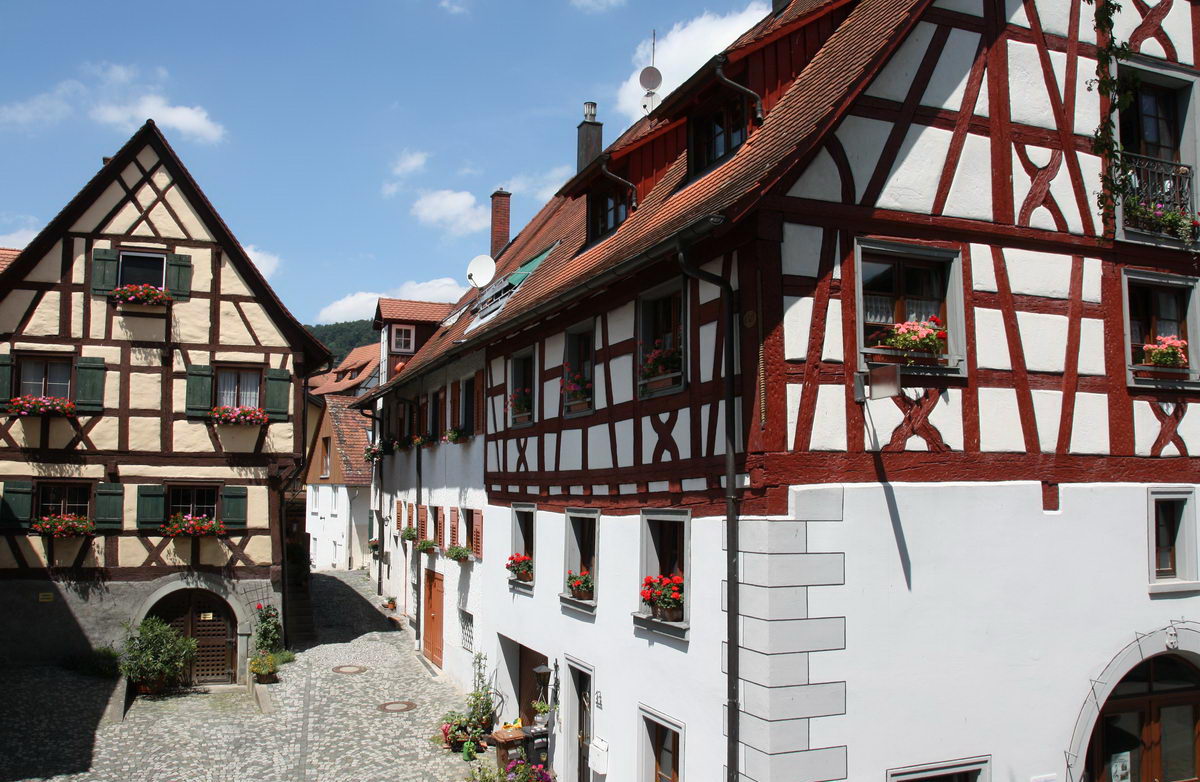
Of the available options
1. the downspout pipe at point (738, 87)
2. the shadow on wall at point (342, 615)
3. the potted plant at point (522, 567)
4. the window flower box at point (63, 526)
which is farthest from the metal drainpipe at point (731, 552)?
the shadow on wall at point (342, 615)

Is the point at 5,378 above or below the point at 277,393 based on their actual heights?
above

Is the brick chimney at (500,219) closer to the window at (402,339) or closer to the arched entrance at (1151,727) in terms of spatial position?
the window at (402,339)

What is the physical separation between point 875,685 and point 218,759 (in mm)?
11107

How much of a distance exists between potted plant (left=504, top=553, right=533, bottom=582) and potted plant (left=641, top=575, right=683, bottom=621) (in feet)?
16.0

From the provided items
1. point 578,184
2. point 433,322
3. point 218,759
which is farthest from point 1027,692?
point 433,322

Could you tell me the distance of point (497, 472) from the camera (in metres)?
17.0

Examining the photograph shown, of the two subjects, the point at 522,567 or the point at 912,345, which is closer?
the point at 912,345

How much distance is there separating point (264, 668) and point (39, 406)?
6.89 metres

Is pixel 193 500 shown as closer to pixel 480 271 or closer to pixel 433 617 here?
pixel 433 617

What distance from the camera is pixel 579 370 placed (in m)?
13.8

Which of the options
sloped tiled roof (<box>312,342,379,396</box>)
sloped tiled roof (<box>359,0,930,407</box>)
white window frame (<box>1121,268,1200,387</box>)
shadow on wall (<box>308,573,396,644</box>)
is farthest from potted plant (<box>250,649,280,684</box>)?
sloped tiled roof (<box>312,342,379,396</box>)

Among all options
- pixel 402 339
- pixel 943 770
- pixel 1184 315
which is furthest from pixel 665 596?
pixel 402 339

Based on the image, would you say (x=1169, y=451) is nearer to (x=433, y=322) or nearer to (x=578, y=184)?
(x=578, y=184)

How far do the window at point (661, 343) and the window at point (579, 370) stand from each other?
57.8 inches
